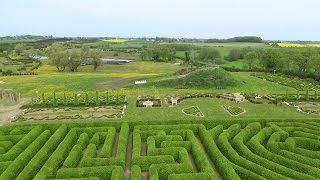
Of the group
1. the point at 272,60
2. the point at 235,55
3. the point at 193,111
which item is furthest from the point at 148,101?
the point at 235,55

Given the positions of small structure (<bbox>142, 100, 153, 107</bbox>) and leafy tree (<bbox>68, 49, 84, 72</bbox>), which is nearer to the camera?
small structure (<bbox>142, 100, 153, 107</bbox>)

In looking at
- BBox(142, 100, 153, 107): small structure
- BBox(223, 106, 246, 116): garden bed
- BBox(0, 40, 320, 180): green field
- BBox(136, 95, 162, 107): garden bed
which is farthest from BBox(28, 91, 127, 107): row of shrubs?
BBox(223, 106, 246, 116): garden bed

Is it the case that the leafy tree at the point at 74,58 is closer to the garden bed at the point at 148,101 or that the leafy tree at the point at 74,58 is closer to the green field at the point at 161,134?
the green field at the point at 161,134

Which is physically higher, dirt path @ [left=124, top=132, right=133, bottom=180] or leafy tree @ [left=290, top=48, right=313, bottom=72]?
leafy tree @ [left=290, top=48, right=313, bottom=72]

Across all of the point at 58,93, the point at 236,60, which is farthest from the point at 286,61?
the point at 58,93

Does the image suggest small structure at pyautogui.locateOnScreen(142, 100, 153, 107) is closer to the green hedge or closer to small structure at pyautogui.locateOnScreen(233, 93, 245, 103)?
small structure at pyautogui.locateOnScreen(233, 93, 245, 103)

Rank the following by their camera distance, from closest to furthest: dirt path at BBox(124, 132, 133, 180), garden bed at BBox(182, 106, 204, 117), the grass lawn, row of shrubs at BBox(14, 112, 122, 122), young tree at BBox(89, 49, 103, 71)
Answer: dirt path at BBox(124, 132, 133, 180)
the grass lawn
row of shrubs at BBox(14, 112, 122, 122)
garden bed at BBox(182, 106, 204, 117)
young tree at BBox(89, 49, 103, 71)

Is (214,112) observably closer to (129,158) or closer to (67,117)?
(129,158)

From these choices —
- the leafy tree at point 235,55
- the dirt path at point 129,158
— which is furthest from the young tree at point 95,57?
the dirt path at point 129,158
